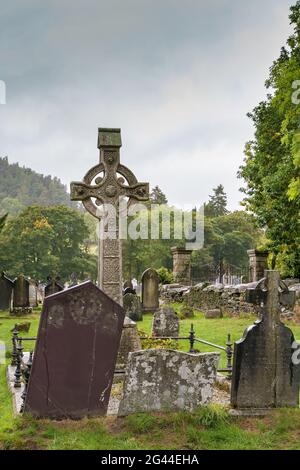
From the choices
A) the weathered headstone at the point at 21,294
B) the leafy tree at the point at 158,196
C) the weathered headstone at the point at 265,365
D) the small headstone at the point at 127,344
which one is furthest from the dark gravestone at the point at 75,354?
the leafy tree at the point at 158,196

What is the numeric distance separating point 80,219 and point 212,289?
39680 millimetres

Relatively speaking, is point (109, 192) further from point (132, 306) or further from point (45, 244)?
point (45, 244)

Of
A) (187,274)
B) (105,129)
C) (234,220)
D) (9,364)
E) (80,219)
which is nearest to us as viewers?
(105,129)

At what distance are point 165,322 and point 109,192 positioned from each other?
381 cm

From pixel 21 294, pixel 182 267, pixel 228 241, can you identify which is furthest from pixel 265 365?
pixel 228 241

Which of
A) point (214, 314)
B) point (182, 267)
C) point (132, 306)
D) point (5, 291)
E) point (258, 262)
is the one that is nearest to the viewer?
point (132, 306)

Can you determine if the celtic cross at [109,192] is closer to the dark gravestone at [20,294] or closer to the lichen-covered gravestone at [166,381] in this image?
the lichen-covered gravestone at [166,381]

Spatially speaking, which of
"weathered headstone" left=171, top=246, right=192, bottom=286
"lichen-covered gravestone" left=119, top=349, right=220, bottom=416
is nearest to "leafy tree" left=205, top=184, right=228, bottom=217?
"weathered headstone" left=171, top=246, right=192, bottom=286

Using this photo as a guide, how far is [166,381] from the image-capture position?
6488mm

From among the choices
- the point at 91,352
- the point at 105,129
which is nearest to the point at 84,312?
the point at 91,352

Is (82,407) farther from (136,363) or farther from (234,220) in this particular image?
(234,220)

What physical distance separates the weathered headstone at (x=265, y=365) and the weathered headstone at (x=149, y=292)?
45.3 feet

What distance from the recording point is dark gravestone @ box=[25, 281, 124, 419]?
621 cm
